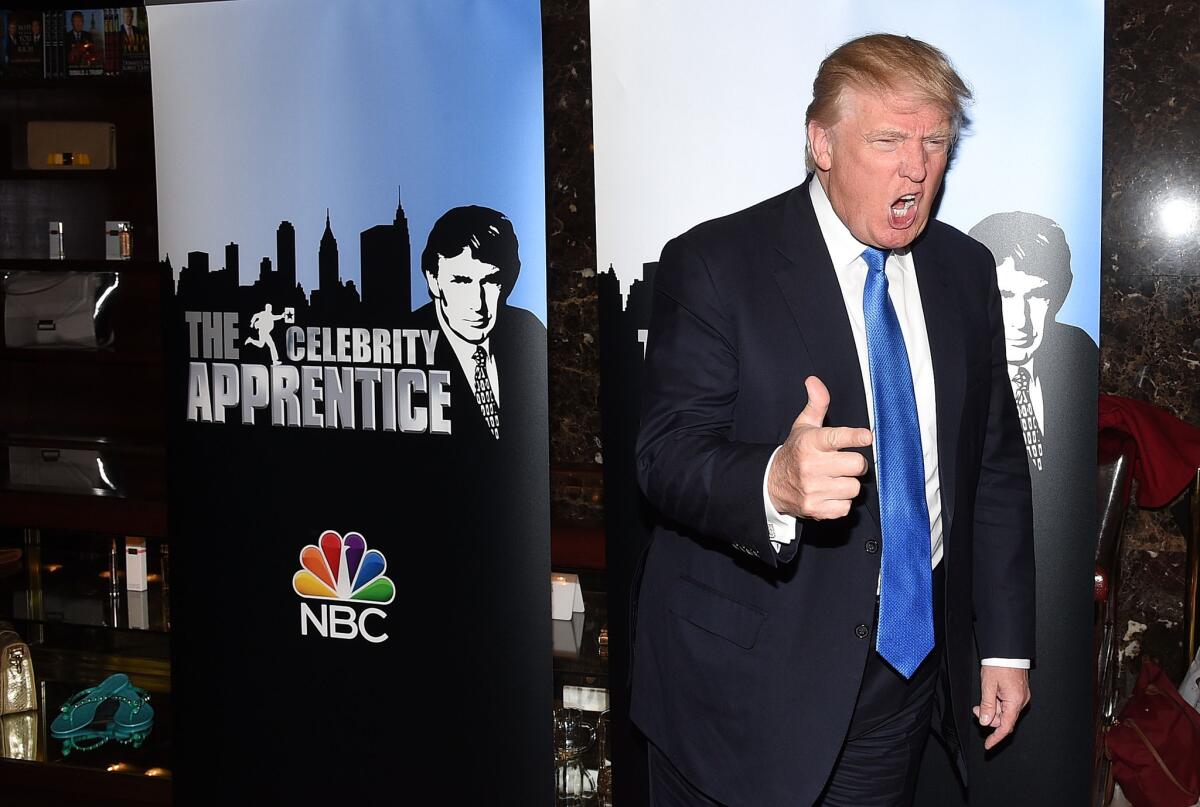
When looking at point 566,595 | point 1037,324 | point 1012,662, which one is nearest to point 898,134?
point 1037,324

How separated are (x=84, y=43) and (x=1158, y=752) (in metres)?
4.38

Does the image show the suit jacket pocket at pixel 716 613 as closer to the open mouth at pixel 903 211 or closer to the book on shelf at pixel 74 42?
the open mouth at pixel 903 211

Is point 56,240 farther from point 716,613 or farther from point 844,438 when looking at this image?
point 844,438

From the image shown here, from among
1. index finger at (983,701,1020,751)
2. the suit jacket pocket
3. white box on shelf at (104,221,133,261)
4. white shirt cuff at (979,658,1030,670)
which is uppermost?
white box on shelf at (104,221,133,261)

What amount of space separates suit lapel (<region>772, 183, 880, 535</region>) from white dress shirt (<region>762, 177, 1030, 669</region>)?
0.9 inches

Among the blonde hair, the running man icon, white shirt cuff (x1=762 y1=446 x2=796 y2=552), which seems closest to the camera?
white shirt cuff (x1=762 y1=446 x2=796 y2=552)

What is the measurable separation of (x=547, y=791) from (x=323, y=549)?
730 mm

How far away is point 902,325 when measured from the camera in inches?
69.4

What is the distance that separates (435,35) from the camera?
7.74ft

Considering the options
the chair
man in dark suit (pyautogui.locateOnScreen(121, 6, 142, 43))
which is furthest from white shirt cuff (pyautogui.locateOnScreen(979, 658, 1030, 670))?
man in dark suit (pyautogui.locateOnScreen(121, 6, 142, 43))

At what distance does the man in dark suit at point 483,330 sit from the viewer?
7.72ft

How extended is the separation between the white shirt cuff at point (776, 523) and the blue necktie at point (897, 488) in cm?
32

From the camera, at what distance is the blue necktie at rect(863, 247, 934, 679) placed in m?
1.66

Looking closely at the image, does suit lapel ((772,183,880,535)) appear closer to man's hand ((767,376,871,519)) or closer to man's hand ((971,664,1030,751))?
man's hand ((767,376,871,519))
